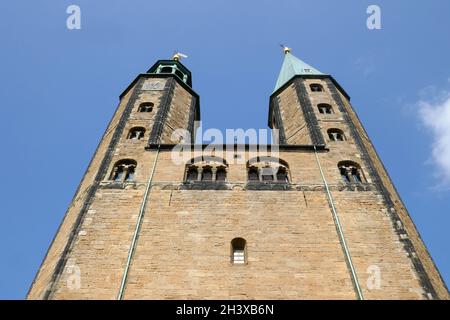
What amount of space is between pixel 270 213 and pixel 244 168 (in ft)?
8.56

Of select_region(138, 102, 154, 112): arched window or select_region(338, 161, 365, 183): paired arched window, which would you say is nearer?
select_region(338, 161, 365, 183): paired arched window

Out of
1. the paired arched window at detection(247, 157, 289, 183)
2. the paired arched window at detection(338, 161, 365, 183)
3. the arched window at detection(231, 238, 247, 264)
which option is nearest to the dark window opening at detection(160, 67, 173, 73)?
the paired arched window at detection(247, 157, 289, 183)

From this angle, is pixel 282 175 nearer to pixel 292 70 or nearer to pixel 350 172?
pixel 350 172

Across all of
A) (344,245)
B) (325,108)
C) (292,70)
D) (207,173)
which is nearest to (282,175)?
(207,173)

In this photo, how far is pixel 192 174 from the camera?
48.8 ft

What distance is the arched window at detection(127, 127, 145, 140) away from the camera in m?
17.1

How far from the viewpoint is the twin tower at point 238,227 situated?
10367mm

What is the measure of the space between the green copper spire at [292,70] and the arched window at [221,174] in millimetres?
8813

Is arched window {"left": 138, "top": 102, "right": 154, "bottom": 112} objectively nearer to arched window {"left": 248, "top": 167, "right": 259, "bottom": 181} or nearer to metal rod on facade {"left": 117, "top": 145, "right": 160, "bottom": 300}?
metal rod on facade {"left": 117, "top": 145, "right": 160, "bottom": 300}

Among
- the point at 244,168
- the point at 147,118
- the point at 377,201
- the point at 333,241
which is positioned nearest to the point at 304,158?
the point at 244,168

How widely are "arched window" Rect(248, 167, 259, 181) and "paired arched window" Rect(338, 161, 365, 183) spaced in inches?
102

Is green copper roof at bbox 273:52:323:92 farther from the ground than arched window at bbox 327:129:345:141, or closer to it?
Answer: farther from the ground

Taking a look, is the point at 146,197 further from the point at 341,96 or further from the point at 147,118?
the point at 341,96
